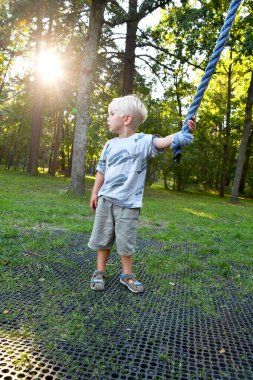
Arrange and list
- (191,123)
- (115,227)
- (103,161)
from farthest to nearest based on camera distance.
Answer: (103,161), (115,227), (191,123)

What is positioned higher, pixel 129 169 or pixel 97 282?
pixel 129 169

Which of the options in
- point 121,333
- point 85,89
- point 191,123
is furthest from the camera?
point 85,89

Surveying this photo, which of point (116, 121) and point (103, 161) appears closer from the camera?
point (116, 121)

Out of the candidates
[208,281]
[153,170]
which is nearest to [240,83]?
[153,170]

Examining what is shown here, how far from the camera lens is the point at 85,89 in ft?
32.0

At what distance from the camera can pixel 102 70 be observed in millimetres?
15422

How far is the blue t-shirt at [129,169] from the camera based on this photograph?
8.98 ft

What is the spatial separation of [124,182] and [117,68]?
1271 centimetres

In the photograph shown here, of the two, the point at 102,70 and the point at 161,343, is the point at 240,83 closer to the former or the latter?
the point at 102,70

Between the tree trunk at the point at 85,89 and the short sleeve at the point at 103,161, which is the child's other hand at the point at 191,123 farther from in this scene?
the tree trunk at the point at 85,89

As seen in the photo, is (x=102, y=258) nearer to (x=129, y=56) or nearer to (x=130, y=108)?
(x=130, y=108)

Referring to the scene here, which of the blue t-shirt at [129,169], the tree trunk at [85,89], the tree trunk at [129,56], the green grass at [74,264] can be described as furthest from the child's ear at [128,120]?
the tree trunk at [129,56]

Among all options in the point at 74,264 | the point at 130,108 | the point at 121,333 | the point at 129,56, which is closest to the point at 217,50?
the point at 130,108

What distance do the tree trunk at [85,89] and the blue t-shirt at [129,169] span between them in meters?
7.36
